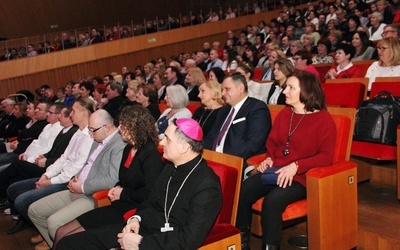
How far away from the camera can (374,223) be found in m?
2.50

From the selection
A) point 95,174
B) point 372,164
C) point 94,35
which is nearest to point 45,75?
point 94,35

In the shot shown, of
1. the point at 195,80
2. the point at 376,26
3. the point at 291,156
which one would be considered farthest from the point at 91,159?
the point at 376,26

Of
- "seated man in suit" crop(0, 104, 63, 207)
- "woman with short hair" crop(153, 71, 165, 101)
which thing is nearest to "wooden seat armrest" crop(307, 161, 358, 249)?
"seated man in suit" crop(0, 104, 63, 207)

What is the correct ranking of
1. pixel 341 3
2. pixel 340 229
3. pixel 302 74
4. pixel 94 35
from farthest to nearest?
pixel 94 35 < pixel 341 3 < pixel 302 74 < pixel 340 229

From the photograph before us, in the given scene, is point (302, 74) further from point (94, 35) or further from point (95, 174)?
point (94, 35)

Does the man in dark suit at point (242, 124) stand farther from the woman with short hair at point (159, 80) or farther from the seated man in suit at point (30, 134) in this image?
the woman with short hair at point (159, 80)

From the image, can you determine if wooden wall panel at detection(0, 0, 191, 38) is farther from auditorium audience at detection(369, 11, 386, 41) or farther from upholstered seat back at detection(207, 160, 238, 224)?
upholstered seat back at detection(207, 160, 238, 224)

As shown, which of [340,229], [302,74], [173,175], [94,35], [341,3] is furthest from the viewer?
[94,35]

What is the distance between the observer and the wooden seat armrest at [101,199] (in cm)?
278

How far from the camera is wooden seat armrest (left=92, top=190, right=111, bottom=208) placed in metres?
2.78

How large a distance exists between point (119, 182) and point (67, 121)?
1.29m

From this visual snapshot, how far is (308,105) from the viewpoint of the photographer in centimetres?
246

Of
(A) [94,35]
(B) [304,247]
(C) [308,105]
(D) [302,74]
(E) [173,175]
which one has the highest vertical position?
(A) [94,35]

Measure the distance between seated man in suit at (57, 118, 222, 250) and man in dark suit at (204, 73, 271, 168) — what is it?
31.7 inches
